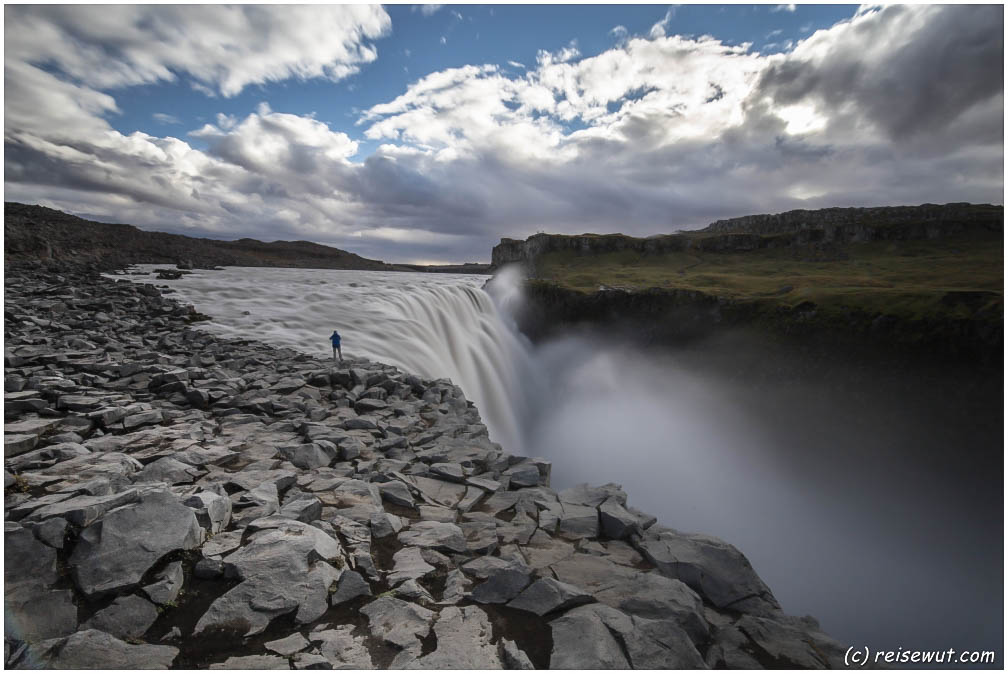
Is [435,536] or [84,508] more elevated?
[84,508]

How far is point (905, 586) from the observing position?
26172 mm

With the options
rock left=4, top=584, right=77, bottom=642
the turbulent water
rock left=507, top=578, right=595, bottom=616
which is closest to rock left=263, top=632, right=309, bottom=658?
rock left=4, top=584, right=77, bottom=642

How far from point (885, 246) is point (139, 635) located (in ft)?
437

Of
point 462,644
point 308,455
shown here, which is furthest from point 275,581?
point 308,455

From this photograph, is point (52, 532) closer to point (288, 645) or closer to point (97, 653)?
point (97, 653)

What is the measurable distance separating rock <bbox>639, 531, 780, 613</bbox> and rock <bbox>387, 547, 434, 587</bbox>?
10.9 ft

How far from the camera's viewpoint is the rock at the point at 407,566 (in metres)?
5.14

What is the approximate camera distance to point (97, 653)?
3.62 meters

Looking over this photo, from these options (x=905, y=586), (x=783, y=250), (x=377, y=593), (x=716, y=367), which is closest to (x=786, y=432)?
(x=716, y=367)

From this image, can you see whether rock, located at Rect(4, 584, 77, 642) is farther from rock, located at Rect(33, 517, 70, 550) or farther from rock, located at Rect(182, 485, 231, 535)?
rock, located at Rect(182, 485, 231, 535)

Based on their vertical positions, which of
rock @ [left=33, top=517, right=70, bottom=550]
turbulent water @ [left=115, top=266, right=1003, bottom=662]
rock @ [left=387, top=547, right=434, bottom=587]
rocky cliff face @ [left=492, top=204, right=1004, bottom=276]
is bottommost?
turbulent water @ [left=115, top=266, right=1003, bottom=662]

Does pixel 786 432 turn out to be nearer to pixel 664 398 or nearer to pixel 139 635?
pixel 664 398

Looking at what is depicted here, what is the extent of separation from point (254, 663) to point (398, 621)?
51.2 inches

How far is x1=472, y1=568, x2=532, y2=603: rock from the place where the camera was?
492cm
